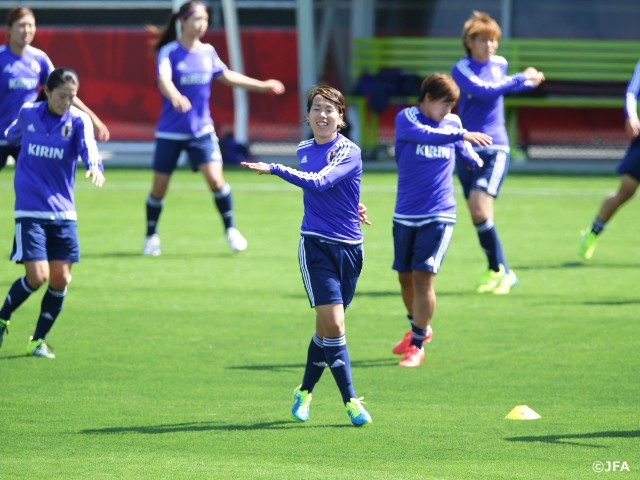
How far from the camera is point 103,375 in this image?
8984 millimetres

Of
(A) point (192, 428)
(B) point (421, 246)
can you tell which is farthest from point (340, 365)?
(B) point (421, 246)

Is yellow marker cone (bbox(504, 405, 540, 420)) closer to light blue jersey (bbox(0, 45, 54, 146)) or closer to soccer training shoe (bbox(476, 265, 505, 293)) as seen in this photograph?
soccer training shoe (bbox(476, 265, 505, 293))

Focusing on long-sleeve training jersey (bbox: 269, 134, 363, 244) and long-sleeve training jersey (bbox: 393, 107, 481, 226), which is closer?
long-sleeve training jersey (bbox: 269, 134, 363, 244)

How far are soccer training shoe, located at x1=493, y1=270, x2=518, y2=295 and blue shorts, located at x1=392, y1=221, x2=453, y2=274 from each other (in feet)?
9.41

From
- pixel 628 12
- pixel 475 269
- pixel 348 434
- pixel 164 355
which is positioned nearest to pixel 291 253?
pixel 475 269

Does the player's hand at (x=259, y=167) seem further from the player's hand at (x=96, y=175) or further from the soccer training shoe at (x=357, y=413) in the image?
the player's hand at (x=96, y=175)

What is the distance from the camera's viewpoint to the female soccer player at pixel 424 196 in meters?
9.23

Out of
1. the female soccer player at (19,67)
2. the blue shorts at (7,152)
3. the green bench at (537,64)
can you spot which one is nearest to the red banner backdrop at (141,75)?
the green bench at (537,64)

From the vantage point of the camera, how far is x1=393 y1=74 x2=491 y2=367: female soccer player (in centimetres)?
923

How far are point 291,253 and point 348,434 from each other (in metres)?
7.52

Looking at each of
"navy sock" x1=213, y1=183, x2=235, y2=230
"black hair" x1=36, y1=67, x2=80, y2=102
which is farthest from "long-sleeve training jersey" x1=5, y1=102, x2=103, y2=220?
"navy sock" x1=213, y1=183, x2=235, y2=230

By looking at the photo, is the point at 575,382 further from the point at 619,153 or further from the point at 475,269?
the point at 619,153

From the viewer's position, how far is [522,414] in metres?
7.76

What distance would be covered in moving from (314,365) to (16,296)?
269 centimetres
